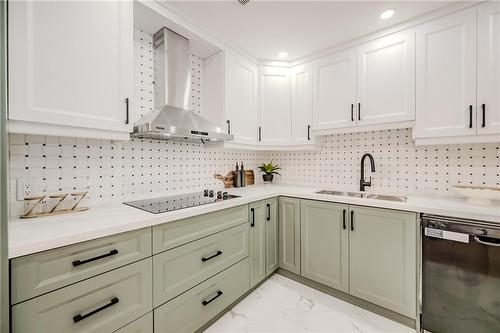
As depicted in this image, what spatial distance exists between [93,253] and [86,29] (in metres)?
1.24

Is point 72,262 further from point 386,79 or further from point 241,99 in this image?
point 386,79

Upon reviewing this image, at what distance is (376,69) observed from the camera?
2020 millimetres

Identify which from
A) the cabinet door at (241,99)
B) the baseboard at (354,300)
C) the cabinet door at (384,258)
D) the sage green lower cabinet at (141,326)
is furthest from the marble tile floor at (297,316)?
the cabinet door at (241,99)

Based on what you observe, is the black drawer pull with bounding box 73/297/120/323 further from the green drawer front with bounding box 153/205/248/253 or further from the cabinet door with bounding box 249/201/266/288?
the cabinet door with bounding box 249/201/266/288

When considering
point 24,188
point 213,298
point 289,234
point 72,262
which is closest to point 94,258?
point 72,262

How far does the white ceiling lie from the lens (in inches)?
65.2

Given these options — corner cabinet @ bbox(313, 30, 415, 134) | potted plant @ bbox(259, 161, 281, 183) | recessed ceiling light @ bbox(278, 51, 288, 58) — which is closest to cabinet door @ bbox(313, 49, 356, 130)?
corner cabinet @ bbox(313, 30, 415, 134)

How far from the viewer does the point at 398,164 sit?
2.17 m

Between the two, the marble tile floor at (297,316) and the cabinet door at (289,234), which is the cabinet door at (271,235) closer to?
the cabinet door at (289,234)

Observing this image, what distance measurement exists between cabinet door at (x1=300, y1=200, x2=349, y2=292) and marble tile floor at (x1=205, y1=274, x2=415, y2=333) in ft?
0.57

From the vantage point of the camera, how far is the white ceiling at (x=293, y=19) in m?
1.66

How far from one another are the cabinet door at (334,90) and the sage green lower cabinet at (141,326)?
218 centimetres

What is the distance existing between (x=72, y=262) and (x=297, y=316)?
1600 mm

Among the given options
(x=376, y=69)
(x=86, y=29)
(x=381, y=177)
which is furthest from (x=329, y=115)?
(x=86, y=29)
